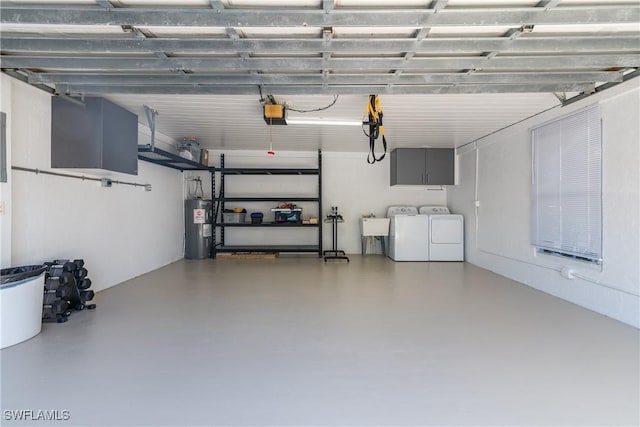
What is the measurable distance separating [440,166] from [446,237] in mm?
1538

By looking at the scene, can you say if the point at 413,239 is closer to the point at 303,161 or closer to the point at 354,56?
the point at 303,161

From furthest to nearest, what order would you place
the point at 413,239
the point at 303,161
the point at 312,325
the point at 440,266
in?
the point at 303,161 → the point at 413,239 → the point at 440,266 → the point at 312,325

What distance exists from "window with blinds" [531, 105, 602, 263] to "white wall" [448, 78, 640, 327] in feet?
0.32

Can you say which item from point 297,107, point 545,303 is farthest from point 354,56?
point 545,303

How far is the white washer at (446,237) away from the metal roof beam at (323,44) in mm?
4307

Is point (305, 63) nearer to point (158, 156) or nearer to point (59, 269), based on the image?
point (59, 269)

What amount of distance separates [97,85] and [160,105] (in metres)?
0.93

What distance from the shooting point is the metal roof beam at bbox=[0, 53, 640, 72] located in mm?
2541

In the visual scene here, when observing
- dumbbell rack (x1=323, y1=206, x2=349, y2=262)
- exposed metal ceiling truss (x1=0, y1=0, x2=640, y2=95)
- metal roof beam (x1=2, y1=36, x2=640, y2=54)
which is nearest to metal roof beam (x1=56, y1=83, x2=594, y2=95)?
exposed metal ceiling truss (x1=0, y1=0, x2=640, y2=95)

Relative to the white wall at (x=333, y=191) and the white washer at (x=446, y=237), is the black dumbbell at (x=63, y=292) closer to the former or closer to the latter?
the white wall at (x=333, y=191)

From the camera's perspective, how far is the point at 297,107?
4.13m

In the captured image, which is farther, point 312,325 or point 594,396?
point 312,325

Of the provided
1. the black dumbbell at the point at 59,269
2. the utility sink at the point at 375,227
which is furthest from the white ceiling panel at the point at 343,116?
the black dumbbell at the point at 59,269

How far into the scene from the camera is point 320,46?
2.35 meters
